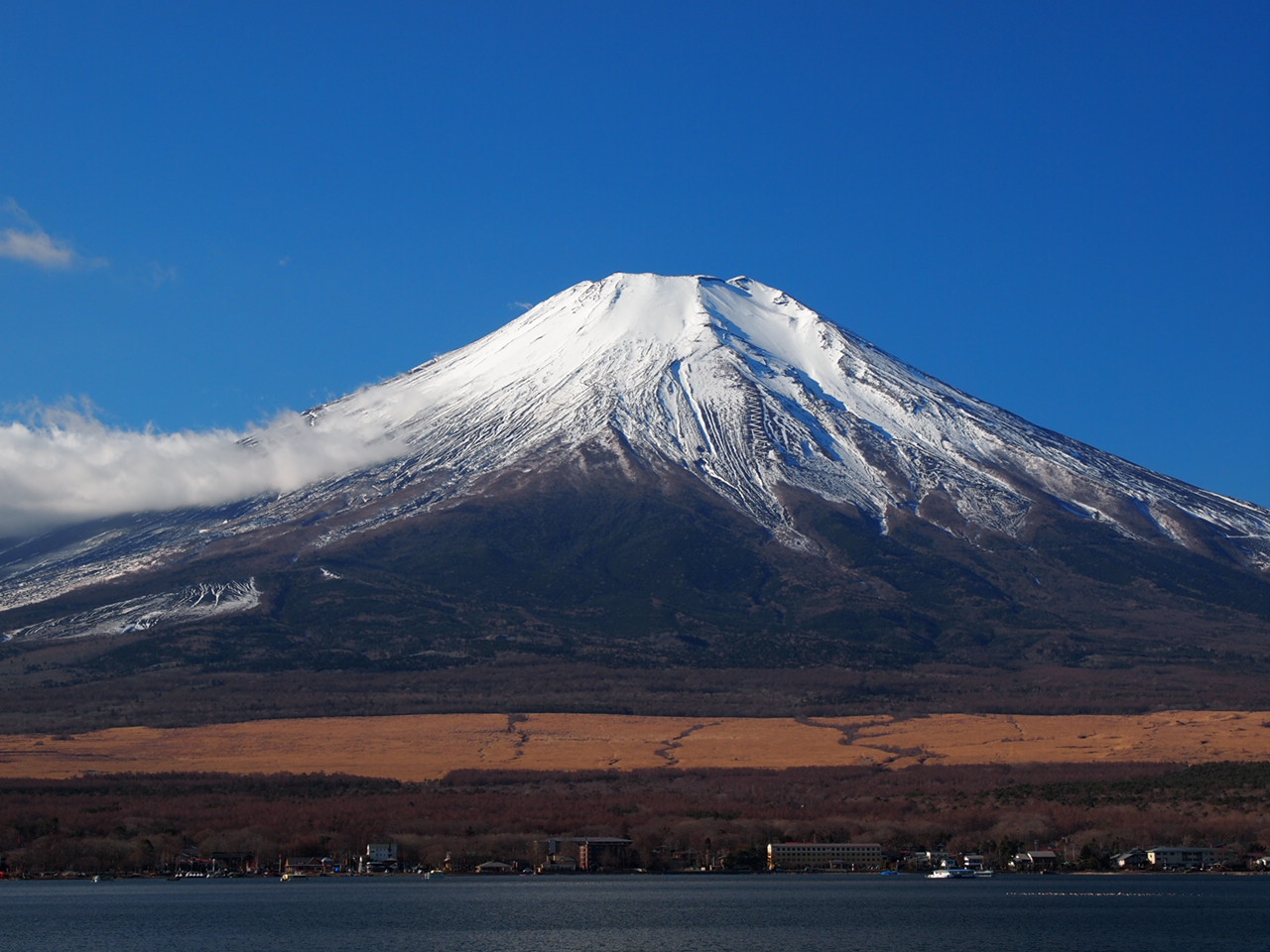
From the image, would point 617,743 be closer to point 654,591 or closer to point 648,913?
point 654,591

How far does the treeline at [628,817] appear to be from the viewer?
9106 centimetres

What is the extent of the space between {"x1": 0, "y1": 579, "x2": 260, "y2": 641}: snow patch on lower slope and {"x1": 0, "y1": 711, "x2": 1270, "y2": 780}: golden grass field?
33789 mm

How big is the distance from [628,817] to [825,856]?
13.2 meters

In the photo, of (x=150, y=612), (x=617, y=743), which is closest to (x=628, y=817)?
(x=617, y=743)

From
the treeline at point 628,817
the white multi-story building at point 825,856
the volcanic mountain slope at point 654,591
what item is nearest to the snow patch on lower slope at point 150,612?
the volcanic mountain slope at point 654,591

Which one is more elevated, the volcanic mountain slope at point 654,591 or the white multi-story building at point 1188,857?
the volcanic mountain slope at point 654,591

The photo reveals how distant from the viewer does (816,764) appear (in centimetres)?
11856

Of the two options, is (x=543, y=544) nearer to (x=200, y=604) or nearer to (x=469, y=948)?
(x=200, y=604)

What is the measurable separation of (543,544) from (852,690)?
52312 mm

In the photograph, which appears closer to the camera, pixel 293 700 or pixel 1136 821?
pixel 1136 821

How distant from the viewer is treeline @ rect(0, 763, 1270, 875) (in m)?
91.1

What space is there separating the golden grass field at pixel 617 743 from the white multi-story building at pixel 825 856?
26.5 metres

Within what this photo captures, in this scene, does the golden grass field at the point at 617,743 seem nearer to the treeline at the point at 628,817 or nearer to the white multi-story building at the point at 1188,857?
the treeline at the point at 628,817

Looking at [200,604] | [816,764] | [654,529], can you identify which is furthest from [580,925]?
[654,529]
